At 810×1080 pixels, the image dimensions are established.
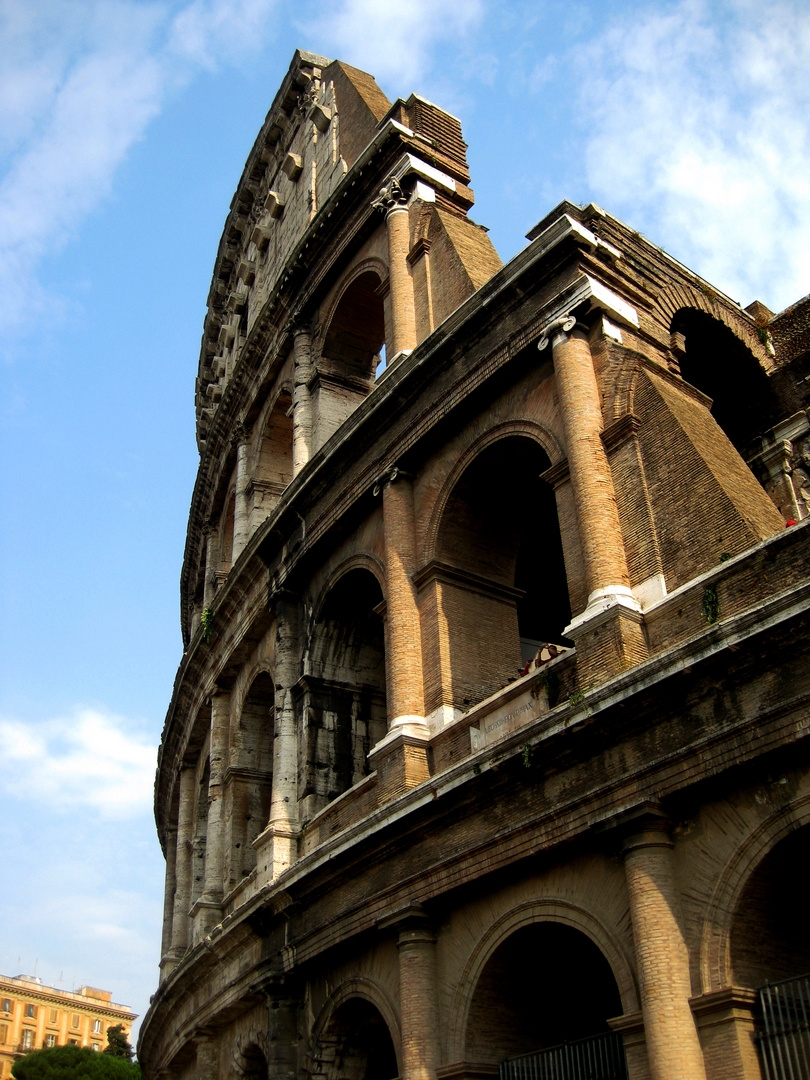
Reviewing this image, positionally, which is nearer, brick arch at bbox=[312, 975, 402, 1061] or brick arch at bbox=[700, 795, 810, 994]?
brick arch at bbox=[700, 795, 810, 994]

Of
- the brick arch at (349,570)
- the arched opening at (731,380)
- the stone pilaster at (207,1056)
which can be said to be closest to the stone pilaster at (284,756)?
the brick arch at (349,570)

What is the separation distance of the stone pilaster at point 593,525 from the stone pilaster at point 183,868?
11.2 meters

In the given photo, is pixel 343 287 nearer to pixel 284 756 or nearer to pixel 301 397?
pixel 301 397

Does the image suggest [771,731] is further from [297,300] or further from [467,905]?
[297,300]

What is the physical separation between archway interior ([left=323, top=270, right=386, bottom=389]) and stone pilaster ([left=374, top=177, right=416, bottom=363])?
186 cm

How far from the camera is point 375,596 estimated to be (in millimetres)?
14180

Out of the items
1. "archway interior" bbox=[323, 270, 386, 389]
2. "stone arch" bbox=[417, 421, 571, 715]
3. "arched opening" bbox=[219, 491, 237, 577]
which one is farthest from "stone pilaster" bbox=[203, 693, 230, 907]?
"stone arch" bbox=[417, 421, 571, 715]

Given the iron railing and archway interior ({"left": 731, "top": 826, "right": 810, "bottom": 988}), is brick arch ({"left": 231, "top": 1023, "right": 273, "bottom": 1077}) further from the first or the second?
archway interior ({"left": 731, "top": 826, "right": 810, "bottom": 988})

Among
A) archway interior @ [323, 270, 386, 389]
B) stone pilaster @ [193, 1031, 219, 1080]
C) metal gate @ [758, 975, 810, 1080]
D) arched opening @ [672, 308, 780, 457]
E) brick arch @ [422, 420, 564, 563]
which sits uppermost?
archway interior @ [323, 270, 386, 389]

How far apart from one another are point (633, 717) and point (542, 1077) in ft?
10.1

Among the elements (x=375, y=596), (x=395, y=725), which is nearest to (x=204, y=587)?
(x=375, y=596)

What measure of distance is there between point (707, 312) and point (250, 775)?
8.88 m

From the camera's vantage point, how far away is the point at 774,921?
7621mm

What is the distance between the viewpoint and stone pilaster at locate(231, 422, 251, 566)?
18578 mm
